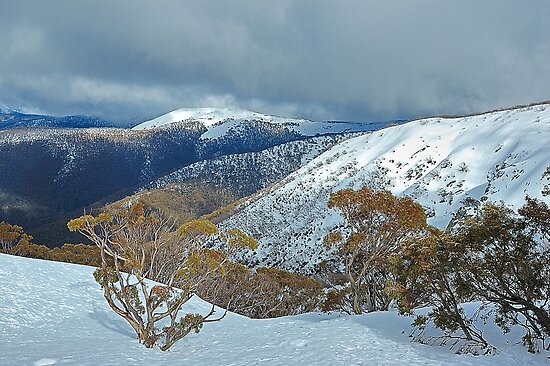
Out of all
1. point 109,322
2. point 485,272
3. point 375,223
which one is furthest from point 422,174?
point 485,272

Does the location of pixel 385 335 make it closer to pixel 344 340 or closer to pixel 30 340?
pixel 344 340

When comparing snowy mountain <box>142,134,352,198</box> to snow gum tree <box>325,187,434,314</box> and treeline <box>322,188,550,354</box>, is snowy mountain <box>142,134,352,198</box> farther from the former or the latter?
treeline <box>322,188,550,354</box>

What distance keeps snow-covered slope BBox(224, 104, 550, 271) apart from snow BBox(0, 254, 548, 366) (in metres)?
26.6

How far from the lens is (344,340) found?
11.0 metres

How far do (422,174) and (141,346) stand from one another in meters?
53.8

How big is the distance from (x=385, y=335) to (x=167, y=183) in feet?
601

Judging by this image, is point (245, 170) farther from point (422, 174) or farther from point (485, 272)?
point (485, 272)

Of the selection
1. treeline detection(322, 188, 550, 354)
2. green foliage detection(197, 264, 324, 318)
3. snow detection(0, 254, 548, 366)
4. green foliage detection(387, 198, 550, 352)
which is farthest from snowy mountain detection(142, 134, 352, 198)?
green foliage detection(387, 198, 550, 352)

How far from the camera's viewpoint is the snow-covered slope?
43.9m

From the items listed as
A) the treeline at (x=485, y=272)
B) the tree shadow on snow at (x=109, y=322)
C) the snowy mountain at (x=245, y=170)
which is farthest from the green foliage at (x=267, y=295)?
the snowy mountain at (x=245, y=170)

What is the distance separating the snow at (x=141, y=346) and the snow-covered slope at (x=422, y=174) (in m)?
26.6

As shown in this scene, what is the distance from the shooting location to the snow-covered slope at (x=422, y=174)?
1730 inches

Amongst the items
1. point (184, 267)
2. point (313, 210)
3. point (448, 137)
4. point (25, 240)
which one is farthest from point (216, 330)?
point (448, 137)

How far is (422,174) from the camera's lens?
5906 centimetres
